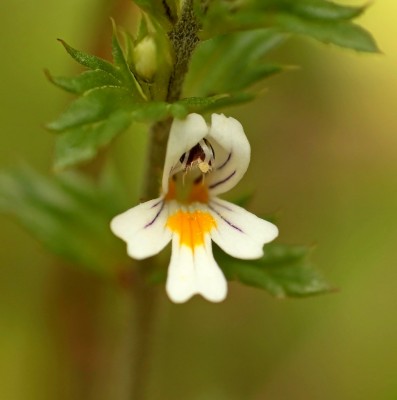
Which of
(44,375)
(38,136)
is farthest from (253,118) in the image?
(44,375)

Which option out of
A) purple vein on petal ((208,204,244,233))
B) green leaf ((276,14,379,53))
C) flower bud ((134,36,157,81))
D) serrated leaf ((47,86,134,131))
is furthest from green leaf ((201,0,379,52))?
purple vein on petal ((208,204,244,233))

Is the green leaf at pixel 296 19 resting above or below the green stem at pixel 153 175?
above

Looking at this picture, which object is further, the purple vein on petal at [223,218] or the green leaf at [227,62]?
the green leaf at [227,62]

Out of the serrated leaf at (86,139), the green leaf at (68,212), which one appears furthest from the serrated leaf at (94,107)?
the green leaf at (68,212)

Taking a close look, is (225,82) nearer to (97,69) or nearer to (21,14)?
(97,69)

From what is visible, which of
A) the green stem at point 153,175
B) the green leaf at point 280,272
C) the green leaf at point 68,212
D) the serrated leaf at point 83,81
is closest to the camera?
the serrated leaf at point 83,81

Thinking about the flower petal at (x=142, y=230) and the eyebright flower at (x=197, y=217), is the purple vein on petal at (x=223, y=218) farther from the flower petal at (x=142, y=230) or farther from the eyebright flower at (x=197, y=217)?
the flower petal at (x=142, y=230)

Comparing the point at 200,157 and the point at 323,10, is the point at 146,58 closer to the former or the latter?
the point at 200,157

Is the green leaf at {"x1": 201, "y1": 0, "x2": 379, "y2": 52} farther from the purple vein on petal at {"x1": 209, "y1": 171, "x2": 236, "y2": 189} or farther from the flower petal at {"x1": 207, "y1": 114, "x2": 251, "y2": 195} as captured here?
the purple vein on petal at {"x1": 209, "y1": 171, "x2": 236, "y2": 189}
